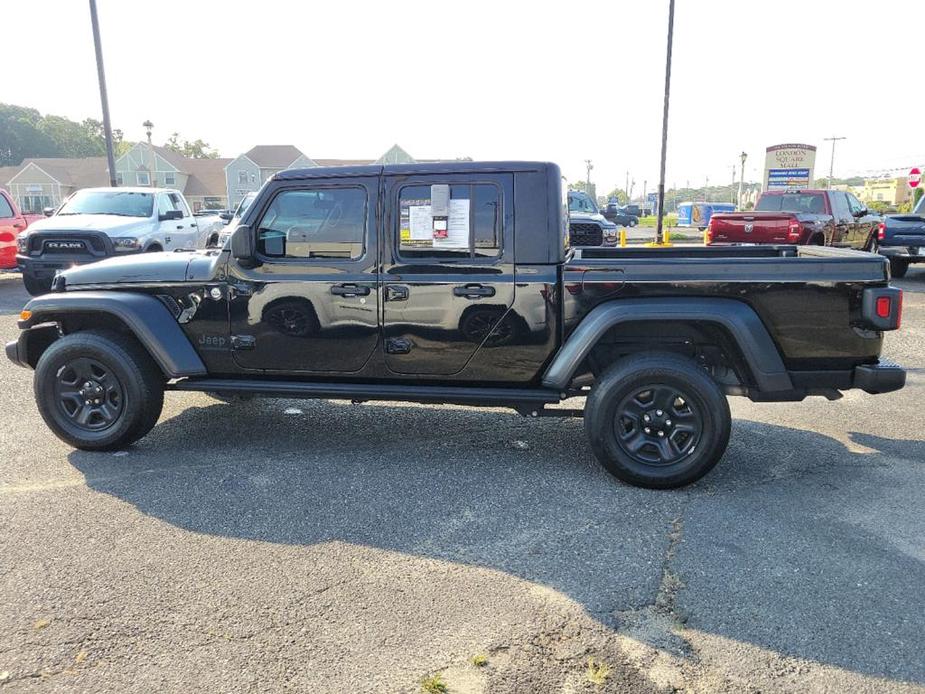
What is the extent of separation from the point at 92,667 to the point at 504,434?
10.2 feet

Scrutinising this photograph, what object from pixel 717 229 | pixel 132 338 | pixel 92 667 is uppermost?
pixel 717 229

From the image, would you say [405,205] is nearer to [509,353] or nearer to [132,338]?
[509,353]

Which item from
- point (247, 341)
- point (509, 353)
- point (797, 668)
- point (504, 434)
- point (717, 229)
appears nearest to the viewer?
point (797, 668)

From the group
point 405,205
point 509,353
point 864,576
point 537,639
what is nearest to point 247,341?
point 405,205

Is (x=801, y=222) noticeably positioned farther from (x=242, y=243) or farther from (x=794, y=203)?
(x=242, y=243)

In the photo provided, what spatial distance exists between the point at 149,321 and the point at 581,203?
546 inches

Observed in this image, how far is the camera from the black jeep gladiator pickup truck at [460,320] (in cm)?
396

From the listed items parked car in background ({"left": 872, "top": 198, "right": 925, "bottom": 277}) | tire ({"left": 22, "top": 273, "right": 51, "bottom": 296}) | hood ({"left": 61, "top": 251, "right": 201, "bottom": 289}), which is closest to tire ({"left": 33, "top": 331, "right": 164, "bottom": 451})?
hood ({"left": 61, "top": 251, "right": 201, "bottom": 289})

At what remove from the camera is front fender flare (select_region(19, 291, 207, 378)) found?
4.51 m

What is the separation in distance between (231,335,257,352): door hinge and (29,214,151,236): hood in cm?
755

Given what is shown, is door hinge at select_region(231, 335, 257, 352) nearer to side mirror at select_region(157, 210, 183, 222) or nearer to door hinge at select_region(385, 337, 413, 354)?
door hinge at select_region(385, 337, 413, 354)

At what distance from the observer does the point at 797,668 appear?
8.32ft

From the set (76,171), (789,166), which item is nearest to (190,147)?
(76,171)

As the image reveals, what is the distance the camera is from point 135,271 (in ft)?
15.3
